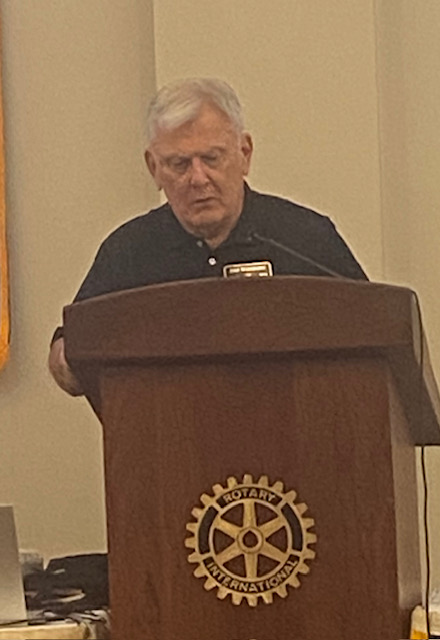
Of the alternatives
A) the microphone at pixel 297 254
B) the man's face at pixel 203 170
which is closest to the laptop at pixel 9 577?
the microphone at pixel 297 254

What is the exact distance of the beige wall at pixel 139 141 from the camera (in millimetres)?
3035

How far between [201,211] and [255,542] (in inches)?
47.5

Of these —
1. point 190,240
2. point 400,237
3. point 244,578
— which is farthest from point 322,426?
point 400,237

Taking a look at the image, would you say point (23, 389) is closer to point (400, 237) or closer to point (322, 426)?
point (400, 237)

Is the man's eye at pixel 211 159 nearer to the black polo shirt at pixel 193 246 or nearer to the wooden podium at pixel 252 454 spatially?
the black polo shirt at pixel 193 246

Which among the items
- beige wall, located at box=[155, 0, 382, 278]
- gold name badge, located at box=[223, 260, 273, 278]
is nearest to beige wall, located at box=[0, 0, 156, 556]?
beige wall, located at box=[155, 0, 382, 278]

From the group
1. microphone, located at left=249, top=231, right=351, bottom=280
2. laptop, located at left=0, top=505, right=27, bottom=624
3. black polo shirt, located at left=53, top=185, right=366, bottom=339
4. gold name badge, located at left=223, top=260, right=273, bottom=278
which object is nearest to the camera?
gold name badge, located at left=223, top=260, right=273, bottom=278

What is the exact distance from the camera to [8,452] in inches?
123

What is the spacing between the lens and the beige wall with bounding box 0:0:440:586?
3.04 meters

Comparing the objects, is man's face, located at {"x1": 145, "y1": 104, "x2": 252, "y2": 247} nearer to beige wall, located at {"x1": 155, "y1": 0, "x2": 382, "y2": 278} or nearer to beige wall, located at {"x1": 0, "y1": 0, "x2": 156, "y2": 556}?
beige wall, located at {"x1": 155, "y1": 0, "x2": 382, "y2": 278}

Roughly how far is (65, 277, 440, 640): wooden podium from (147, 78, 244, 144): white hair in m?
1.19

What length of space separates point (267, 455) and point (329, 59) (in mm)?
1803

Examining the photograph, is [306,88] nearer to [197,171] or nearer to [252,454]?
[197,171]

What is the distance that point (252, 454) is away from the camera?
1400 millimetres
